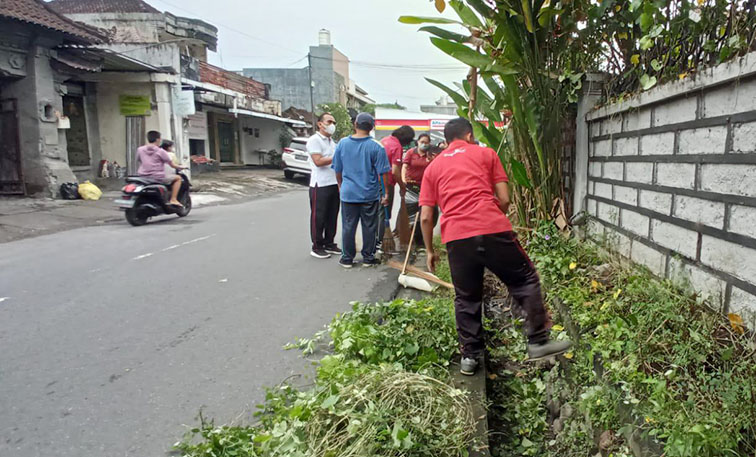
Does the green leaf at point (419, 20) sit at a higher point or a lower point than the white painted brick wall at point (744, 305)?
higher

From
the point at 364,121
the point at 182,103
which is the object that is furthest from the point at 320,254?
the point at 182,103

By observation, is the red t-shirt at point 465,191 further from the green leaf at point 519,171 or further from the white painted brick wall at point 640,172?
the green leaf at point 519,171

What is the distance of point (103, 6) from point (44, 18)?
1454cm

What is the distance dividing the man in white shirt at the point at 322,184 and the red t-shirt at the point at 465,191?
2.98m

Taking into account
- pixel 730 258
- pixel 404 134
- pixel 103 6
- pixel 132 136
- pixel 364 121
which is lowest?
pixel 730 258

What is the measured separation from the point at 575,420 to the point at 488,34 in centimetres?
330

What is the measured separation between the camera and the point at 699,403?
186 cm

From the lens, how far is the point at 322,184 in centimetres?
598

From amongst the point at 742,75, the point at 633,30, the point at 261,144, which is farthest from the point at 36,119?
the point at 261,144

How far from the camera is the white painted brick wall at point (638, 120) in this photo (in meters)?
3.21

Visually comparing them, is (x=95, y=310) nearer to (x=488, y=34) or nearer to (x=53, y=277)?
(x=53, y=277)

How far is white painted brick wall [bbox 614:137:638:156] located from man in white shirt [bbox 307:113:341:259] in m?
3.21

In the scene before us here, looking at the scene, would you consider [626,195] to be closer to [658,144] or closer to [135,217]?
[658,144]

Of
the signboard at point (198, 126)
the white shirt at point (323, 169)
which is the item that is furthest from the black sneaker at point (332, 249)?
the signboard at point (198, 126)
